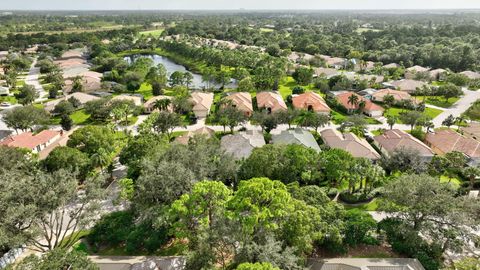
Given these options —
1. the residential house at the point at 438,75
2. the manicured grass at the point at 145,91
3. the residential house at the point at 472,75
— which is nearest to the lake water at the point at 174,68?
the manicured grass at the point at 145,91

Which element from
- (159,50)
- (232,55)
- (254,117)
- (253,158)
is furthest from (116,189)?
(159,50)

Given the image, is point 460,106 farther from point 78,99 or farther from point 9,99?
point 9,99

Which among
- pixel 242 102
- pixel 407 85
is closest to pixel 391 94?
pixel 407 85

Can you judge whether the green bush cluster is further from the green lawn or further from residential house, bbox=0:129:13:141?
the green lawn

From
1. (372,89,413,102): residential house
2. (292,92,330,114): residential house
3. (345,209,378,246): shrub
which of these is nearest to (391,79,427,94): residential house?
(372,89,413,102): residential house

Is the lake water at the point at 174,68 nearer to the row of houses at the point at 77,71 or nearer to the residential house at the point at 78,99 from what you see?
the row of houses at the point at 77,71
